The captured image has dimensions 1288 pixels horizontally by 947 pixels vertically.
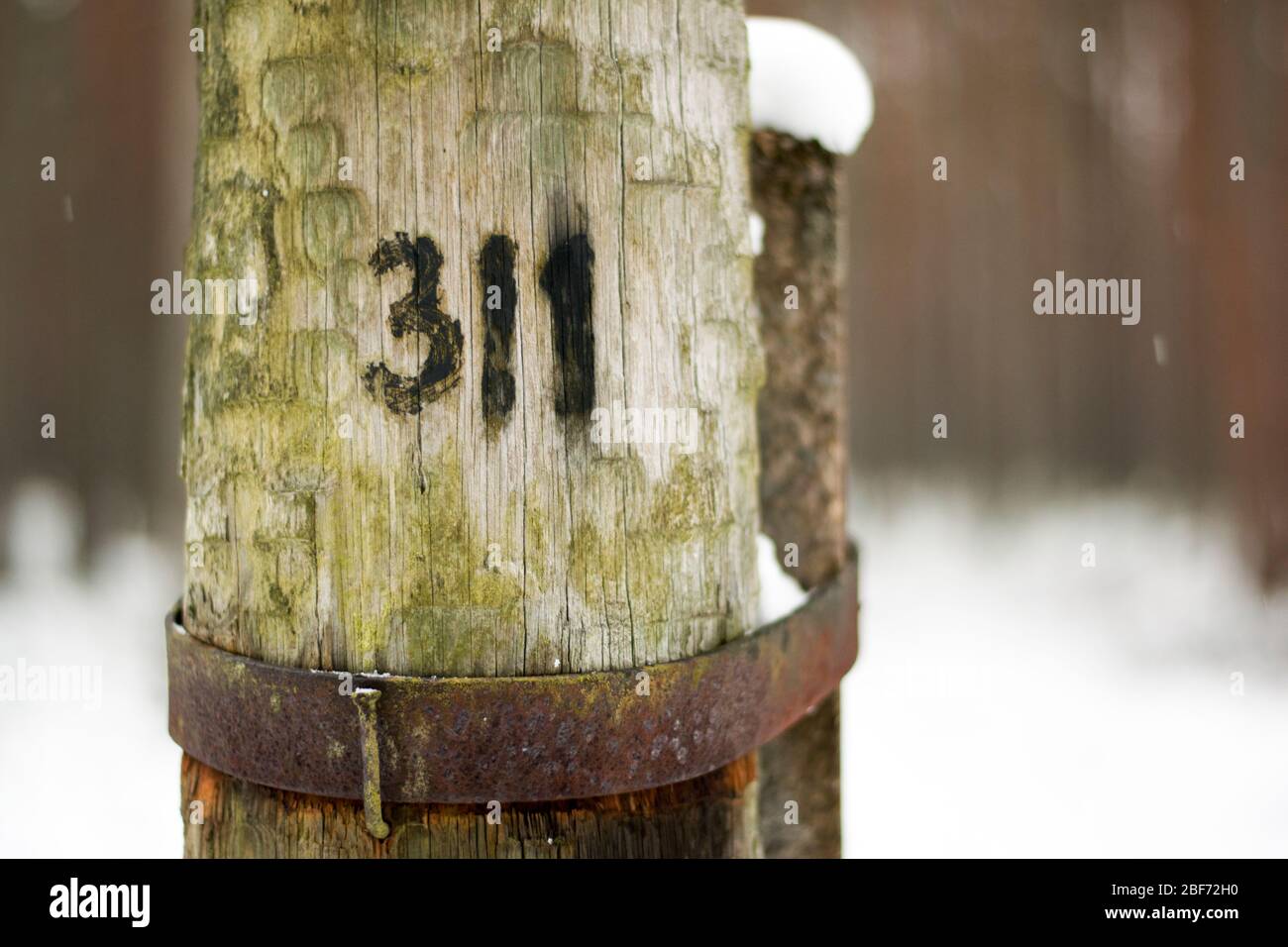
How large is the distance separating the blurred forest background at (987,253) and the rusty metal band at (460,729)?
371 cm

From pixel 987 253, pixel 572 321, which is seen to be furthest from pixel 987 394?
pixel 572 321

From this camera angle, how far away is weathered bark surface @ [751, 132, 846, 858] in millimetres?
1947

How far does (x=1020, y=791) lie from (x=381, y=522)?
389 centimetres

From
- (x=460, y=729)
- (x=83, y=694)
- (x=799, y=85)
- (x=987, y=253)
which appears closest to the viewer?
(x=460, y=729)

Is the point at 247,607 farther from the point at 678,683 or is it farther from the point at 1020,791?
the point at 1020,791

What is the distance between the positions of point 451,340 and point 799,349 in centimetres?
103

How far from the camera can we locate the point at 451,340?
108cm

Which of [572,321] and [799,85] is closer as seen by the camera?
[572,321]

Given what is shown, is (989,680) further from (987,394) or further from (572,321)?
(572,321)

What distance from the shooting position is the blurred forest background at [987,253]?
170 inches

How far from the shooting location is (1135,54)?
4.71m

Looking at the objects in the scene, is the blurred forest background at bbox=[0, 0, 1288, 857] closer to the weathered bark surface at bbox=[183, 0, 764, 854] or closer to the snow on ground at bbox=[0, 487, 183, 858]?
the snow on ground at bbox=[0, 487, 183, 858]

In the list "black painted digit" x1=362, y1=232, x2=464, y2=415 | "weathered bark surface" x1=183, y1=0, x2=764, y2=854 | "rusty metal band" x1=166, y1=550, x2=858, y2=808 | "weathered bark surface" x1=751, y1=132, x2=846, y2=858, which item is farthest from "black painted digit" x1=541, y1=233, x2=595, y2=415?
"weathered bark surface" x1=751, y1=132, x2=846, y2=858
